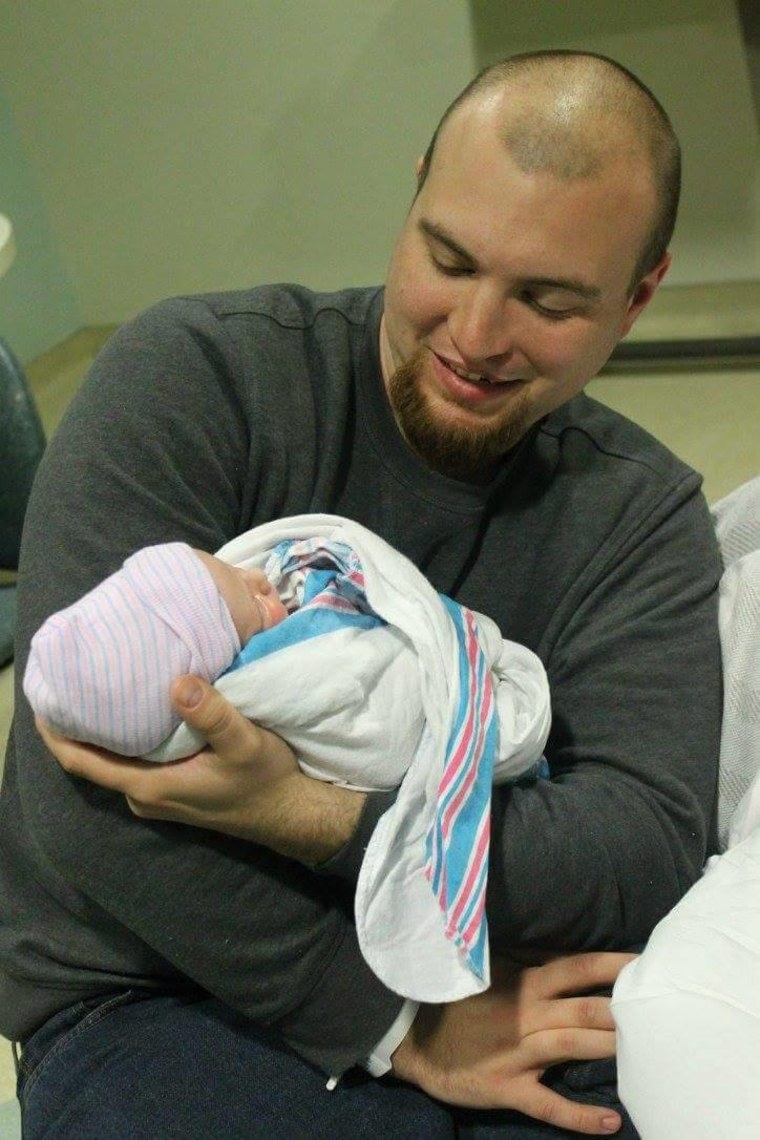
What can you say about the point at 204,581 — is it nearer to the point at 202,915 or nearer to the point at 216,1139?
the point at 202,915

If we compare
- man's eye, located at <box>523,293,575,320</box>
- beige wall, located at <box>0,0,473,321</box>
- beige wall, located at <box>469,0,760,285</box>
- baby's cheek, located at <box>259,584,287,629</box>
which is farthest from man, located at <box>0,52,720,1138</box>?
beige wall, located at <box>0,0,473,321</box>

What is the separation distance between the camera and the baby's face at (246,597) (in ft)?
3.18

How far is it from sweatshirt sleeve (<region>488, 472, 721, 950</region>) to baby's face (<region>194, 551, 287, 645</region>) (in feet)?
0.92

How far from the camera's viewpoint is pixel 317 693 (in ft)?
3.15

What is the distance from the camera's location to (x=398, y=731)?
101 cm

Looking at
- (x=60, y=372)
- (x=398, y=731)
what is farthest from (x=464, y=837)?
(x=60, y=372)

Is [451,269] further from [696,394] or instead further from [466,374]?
[696,394]

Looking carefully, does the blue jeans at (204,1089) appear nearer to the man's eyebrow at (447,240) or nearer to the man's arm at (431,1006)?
the man's arm at (431,1006)

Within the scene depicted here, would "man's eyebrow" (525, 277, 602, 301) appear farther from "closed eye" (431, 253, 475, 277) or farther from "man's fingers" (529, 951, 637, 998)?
"man's fingers" (529, 951, 637, 998)

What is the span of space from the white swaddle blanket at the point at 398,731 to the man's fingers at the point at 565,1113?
162 millimetres

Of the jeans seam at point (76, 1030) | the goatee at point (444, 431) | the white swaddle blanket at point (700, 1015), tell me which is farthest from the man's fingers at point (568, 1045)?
the goatee at point (444, 431)

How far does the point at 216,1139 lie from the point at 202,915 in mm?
214

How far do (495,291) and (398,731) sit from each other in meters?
0.48

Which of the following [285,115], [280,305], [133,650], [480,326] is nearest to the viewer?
[133,650]
